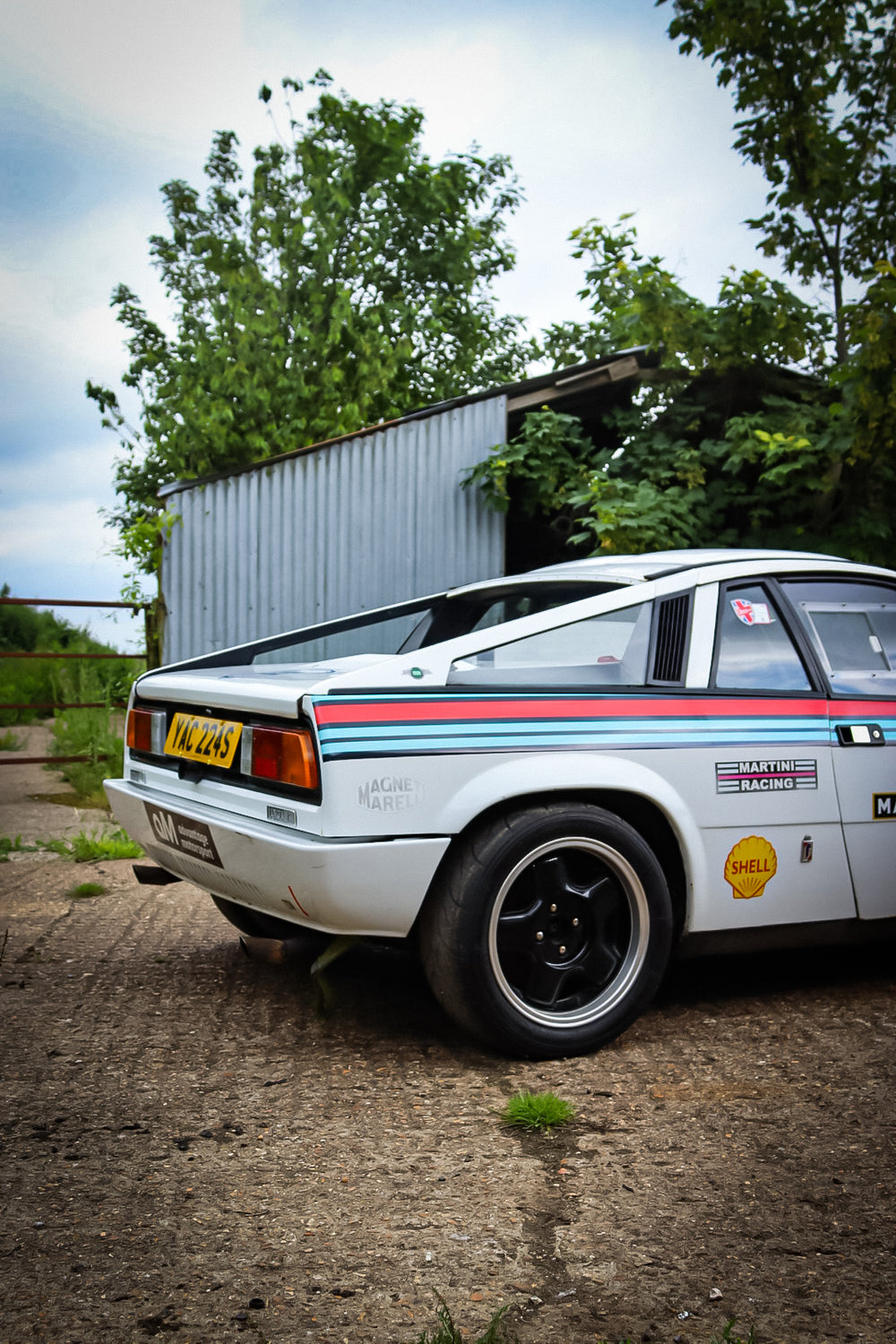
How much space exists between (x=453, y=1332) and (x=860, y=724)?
2.61 meters

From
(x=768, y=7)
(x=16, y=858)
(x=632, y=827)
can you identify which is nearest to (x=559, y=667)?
(x=632, y=827)

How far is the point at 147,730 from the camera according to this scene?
13.2 feet

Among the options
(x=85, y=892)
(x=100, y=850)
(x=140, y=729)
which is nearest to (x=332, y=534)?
(x=100, y=850)

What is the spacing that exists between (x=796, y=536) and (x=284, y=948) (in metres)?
6.50

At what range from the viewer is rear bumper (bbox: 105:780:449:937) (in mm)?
2945

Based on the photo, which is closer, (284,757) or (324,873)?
(324,873)

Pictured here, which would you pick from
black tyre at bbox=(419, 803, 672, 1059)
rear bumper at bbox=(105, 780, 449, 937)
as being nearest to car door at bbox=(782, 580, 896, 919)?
black tyre at bbox=(419, 803, 672, 1059)

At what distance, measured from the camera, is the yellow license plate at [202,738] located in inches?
134

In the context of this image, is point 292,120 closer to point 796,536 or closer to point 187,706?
point 796,536

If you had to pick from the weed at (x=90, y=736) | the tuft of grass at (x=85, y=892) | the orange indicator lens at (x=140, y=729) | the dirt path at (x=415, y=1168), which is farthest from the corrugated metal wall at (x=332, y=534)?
the dirt path at (x=415, y=1168)

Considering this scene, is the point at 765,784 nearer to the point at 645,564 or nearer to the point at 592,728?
the point at 592,728

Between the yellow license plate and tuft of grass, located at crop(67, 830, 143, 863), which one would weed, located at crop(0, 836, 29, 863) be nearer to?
tuft of grass, located at crop(67, 830, 143, 863)

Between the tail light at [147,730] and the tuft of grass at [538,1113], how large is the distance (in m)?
1.76

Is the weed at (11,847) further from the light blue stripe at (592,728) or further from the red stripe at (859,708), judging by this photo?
the red stripe at (859,708)
